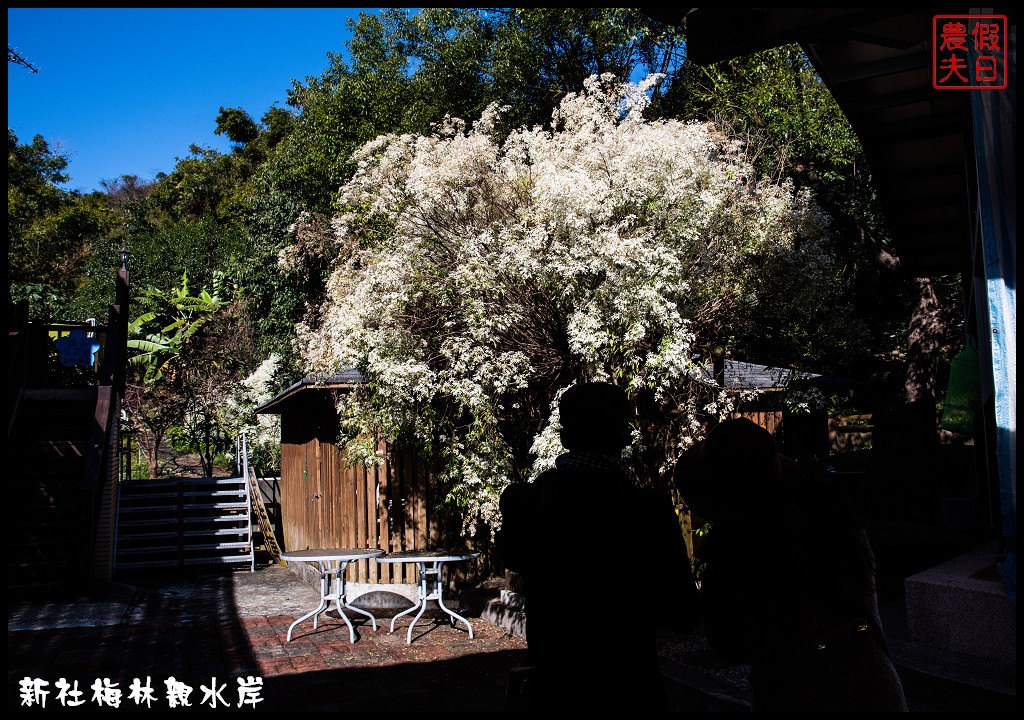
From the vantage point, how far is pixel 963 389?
6.73m

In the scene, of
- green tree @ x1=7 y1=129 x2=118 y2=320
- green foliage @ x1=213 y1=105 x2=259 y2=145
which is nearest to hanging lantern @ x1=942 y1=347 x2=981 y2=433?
green tree @ x1=7 y1=129 x2=118 y2=320

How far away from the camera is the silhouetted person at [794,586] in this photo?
2076 mm

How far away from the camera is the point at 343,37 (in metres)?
21.4

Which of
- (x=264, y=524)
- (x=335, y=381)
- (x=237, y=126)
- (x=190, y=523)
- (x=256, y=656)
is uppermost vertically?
(x=237, y=126)

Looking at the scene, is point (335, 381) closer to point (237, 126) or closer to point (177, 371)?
point (177, 371)

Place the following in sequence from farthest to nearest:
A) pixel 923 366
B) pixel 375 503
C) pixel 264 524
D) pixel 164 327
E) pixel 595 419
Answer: pixel 164 327 → pixel 923 366 → pixel 264 524 → pixel 375 503 → pixel 595 419

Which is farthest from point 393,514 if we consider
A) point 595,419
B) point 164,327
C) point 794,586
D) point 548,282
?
point 164,327

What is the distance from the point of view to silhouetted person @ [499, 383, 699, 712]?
2.05m

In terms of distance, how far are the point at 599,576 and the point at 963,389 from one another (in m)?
5.84

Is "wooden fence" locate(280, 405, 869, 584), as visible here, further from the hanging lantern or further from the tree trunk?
the tree trunk

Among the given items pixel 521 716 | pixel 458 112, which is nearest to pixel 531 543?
pixel 521 716

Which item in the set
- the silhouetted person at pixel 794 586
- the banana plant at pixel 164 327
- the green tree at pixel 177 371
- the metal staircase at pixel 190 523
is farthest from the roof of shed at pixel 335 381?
the banana plant at pixel 164 327

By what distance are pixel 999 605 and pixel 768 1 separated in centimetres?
384

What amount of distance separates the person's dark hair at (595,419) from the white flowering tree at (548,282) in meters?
3.99
